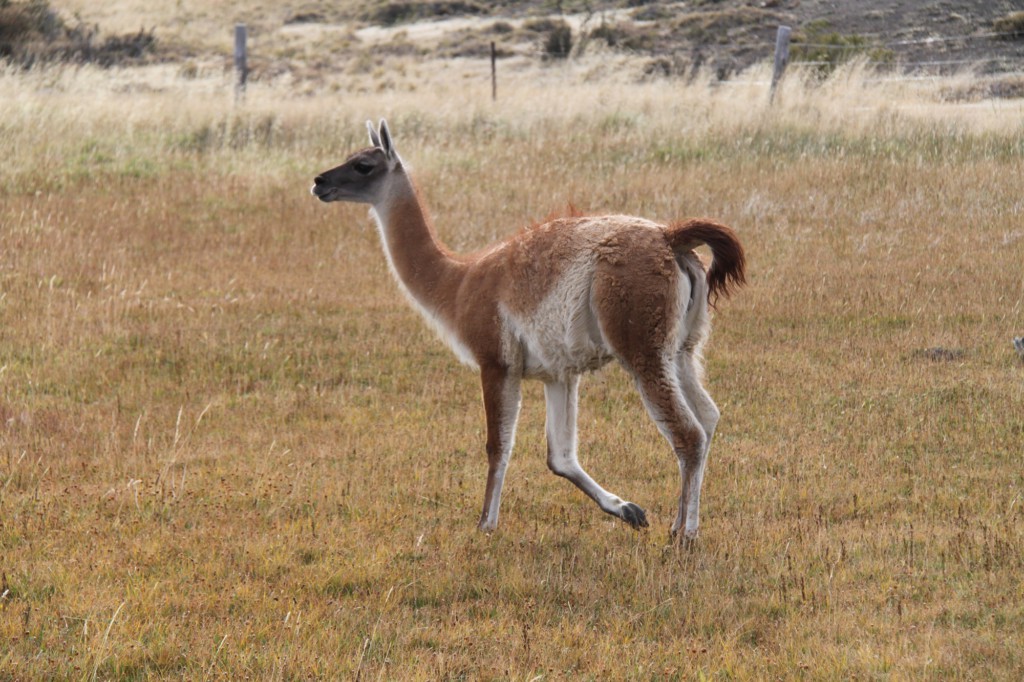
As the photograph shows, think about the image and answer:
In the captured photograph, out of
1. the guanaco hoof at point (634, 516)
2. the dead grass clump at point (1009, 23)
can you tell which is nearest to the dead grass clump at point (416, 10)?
the dead grass clump at point (1009, 23)

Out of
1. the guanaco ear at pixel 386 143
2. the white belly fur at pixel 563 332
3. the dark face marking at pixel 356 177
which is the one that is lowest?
the white belly fur at pixel 563 332

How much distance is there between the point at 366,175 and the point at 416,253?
0.61 m

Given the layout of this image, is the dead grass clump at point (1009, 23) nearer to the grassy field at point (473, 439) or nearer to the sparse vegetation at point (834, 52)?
the sparse vegetation at point (834, 52)

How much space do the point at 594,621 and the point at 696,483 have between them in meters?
0.99

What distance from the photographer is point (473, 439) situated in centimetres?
748

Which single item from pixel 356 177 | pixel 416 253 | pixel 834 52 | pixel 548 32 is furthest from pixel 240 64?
pixel 548 32

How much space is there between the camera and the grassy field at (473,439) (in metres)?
4.71

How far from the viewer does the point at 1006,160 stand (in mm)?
14852

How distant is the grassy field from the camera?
4.71 metres

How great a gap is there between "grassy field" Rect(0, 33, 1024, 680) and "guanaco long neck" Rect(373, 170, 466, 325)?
100 cm

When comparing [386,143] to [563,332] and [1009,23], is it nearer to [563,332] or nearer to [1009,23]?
[563,332]

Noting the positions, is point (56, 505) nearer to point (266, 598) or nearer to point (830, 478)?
point (266, 598)

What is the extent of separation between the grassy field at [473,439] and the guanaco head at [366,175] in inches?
57.6

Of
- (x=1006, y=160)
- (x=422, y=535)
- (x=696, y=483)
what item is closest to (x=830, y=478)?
(x=696, y=483)
